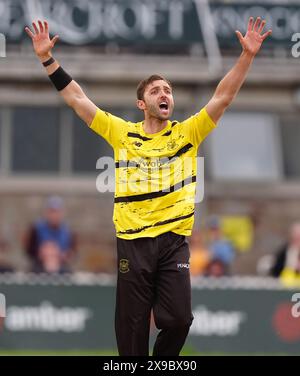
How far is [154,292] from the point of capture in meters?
7.88

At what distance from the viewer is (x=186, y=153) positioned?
7953 millimetres

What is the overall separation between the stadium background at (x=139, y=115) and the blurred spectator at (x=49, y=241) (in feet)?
9.43

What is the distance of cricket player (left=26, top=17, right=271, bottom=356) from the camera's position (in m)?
7.79

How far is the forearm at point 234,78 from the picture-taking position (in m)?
7.82

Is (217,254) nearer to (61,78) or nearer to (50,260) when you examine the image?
(50,260)

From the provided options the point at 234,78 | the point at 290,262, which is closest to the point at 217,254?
the point at 290,262

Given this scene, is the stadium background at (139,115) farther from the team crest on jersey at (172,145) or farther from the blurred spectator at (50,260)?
the team crest on jersey at (172,145)

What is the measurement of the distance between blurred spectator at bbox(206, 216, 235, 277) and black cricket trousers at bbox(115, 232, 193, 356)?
315 inches

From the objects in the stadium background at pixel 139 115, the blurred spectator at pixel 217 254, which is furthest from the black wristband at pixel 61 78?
the stadium background at pixel 139 115

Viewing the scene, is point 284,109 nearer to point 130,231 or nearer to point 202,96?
point 202,96

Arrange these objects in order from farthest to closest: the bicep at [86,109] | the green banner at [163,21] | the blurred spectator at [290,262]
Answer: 1. the green banner at [163,21]
2. the blurred spectator at [290,262]
3. the bicep at [86,109]

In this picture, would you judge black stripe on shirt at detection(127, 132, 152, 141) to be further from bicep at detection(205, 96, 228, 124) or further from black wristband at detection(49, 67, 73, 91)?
black wristband at detection(49, 67, 73, 91)

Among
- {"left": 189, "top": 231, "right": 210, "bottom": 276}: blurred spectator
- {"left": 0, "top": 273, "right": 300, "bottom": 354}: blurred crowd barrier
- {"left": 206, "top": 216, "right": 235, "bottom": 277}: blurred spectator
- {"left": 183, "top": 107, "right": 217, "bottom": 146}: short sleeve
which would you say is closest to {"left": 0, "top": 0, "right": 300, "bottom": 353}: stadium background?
{"left": 206, "top": 216, "right": 235, "bottom": 277}: blurred spectator

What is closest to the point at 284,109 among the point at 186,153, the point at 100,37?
the point at 100,37
